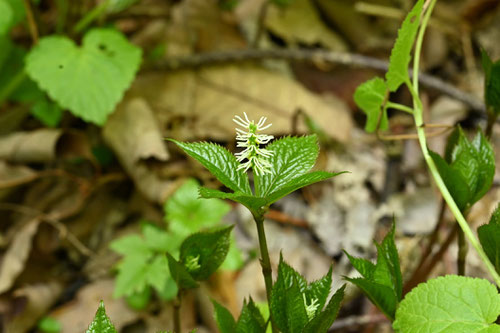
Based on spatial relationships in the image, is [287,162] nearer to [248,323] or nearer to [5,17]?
[248,323]

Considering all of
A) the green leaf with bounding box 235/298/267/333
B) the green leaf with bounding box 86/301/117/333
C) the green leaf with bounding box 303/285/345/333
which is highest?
the green leaf with bounding box 86/301/117/333

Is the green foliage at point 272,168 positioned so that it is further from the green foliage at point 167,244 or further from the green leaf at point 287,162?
the green foliage at point 167,244

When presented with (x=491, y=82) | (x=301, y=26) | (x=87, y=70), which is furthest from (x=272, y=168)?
(x=301, y=26)

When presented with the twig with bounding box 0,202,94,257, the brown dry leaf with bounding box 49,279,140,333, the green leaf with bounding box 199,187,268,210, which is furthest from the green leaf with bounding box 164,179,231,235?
the green leaf with bounding box 199,187,268,210

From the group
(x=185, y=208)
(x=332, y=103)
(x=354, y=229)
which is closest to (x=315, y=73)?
(x=332, y=103)

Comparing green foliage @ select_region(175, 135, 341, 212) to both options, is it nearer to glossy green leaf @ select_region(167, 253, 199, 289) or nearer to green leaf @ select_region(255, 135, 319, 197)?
green leaf @ select_region(255, 135, 319, 197)

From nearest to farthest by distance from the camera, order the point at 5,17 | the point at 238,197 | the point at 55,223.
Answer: the point at 238,197
the point at 5,17
the point at 55,223

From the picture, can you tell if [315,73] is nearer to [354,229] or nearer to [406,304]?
[354,229]
